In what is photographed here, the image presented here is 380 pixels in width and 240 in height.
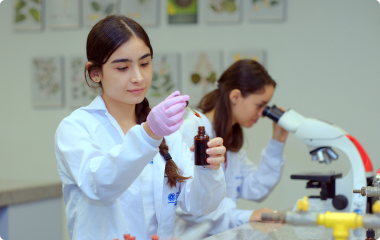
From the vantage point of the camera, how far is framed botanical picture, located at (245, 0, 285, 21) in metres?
2.64

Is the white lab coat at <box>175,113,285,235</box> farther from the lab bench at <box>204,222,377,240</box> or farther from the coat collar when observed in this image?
the coat collar

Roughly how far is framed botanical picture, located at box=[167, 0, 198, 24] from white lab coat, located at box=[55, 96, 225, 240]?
1.52 m

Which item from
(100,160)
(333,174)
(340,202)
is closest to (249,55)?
(333,174)

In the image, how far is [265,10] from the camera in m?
2.67

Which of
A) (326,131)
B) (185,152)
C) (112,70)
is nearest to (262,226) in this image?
(185,152)

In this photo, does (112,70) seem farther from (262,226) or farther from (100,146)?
(262,226)

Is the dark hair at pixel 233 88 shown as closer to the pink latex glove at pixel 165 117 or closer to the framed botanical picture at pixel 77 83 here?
the pink latex glove at pixel 165 117

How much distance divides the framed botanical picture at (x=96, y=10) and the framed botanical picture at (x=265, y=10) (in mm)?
968

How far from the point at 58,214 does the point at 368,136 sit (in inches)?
74.5

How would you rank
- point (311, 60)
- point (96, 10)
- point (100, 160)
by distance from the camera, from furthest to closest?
point (96, 10), point (311, 60), point (100, 160)

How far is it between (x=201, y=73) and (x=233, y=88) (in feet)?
2.30

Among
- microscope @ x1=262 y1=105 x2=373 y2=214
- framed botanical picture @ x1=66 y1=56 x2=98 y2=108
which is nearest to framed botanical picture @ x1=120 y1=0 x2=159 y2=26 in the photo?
framed botanical picture @ x1=66 y1=56 x2=98 y2=108

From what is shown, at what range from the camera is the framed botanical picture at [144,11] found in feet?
9.39

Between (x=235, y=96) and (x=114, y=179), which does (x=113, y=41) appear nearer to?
(x=114, y=179)
